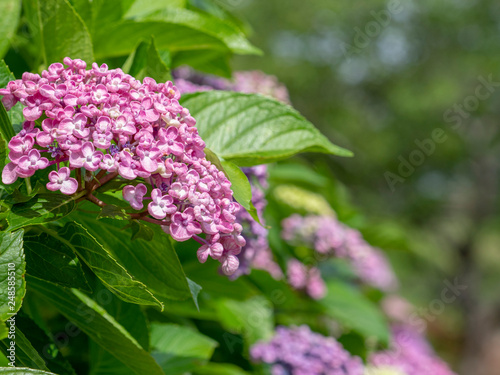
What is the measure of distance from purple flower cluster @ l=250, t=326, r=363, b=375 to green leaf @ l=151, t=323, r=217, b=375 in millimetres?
358

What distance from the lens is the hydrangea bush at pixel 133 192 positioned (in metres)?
0.68

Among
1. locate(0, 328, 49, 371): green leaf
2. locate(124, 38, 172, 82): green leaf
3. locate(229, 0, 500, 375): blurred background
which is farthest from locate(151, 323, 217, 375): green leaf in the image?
locate(229, 0, 500, 375): blurred background

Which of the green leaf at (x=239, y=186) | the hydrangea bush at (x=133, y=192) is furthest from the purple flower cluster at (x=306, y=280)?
the green leaf at (x=239, y=186)

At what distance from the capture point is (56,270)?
0.73 m

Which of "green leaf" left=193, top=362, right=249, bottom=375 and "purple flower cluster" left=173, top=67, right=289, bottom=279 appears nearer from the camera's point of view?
"purple flower cluster" left=173, top=67, right=289, bottom=279

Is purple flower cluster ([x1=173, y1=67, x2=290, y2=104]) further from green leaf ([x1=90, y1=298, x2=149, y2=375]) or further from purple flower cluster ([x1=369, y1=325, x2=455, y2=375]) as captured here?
Result: purple flower cluster ([x1=369, y1=325, x2=455, y2=375])

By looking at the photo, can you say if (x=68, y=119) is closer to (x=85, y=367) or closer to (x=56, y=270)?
(x=56, y=270)

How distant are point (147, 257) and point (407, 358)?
2121mm

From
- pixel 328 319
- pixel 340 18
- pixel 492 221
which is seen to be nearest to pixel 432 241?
pixel 492 221

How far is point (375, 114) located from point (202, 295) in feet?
48.7

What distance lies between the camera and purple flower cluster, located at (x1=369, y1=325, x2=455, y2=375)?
2357mm

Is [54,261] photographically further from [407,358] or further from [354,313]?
[407,358]

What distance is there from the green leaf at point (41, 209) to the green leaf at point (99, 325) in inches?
8.4

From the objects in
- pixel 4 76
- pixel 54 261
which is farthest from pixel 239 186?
pixel 4 76
